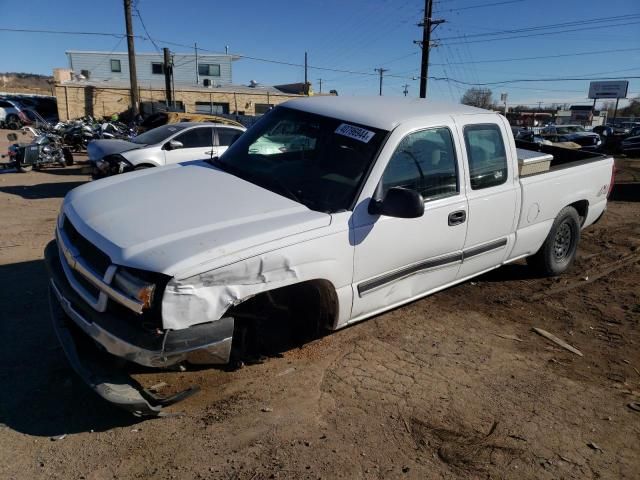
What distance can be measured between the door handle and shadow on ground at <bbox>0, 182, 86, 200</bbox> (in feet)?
28.5

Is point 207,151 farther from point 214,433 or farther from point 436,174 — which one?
point 214,433

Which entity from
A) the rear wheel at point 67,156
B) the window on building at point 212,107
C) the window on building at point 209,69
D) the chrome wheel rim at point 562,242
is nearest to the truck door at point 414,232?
the chrome wheel rim at point 562,242

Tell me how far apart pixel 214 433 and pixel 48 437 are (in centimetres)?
93

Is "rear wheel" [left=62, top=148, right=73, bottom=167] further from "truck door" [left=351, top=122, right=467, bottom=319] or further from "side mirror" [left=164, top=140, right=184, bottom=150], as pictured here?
"truck door" [left=351, top=122, right=467, bottom=319]

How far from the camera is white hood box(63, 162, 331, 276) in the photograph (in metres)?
2.57

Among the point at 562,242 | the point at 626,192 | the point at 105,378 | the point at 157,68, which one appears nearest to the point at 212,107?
the point at 157,68

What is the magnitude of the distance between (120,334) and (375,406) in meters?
1.67

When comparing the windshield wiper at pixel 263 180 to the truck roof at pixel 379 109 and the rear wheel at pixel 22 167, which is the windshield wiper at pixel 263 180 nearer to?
the truck roof at pixel 379 109

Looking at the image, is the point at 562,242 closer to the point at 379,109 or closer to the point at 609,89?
the point at 379,109

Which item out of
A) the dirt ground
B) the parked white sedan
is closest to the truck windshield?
the dirt ground

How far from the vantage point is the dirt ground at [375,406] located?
8.68 feet

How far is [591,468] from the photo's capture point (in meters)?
2.75

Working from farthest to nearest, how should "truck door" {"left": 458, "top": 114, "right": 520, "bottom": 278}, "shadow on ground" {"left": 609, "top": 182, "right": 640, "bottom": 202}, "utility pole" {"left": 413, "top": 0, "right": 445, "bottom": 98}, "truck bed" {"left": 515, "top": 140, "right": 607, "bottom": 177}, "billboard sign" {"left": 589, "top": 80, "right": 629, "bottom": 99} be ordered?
"billboard sign" {"left": 589, "top": 80, "right": 629, "bottom": 99} → "utility pole" {"left": 413, "top": 0, "right": 445, "bottom": 98} → "shadow on ground" {"left": 609, "top": 182, "right": 640, "bottom": 202} → "truck bed" {"left": 515, "top": 140, "right": 607, "bottom": 177} → "truck door" {"left": 458, "top": 114, "right": 520, "bottom": 278}

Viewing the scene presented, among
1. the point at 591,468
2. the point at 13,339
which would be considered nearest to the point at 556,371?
the point at 591,468
